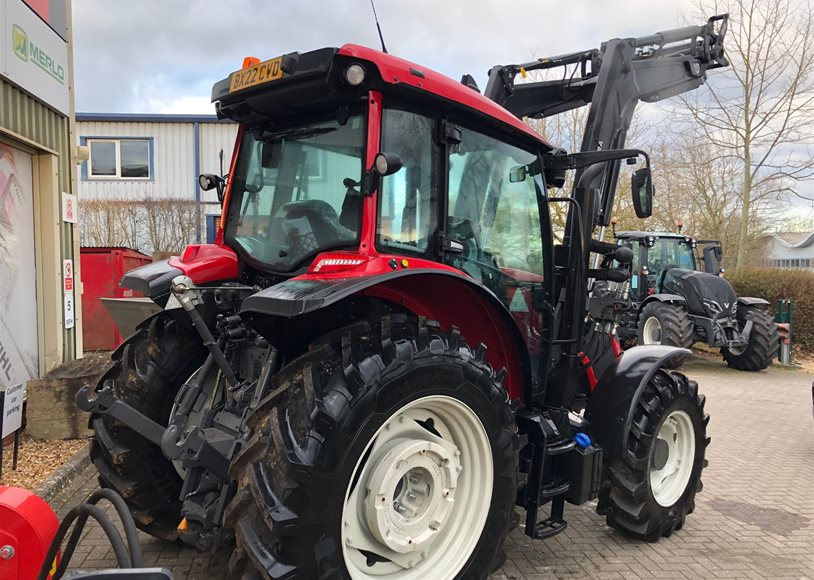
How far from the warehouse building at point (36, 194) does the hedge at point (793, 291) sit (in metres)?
14.2

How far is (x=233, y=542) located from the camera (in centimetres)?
250

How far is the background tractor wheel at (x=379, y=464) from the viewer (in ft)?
7.17

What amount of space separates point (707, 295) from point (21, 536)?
1161cm

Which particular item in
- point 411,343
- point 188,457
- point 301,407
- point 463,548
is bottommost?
point 463,548

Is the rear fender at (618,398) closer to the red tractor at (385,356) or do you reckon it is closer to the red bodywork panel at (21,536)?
the red tractor at (385,356)

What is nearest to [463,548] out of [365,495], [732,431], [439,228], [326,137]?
[365,495]

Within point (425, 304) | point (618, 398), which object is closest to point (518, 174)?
point (425, 304)

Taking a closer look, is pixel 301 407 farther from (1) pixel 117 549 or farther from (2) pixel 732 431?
(2) pixel 732 431

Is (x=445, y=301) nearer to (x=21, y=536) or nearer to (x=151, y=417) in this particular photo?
(x=151, y=417)

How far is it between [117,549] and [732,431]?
7252 mm

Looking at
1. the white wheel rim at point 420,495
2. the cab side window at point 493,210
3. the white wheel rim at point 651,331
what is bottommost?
the white wheel rim at point 651,331

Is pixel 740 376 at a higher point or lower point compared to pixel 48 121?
lower

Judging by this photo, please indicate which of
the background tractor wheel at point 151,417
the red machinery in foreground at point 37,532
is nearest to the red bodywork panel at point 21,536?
the red machinery in foreground at point 37,532

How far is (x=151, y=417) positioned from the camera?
A: 3.32m
